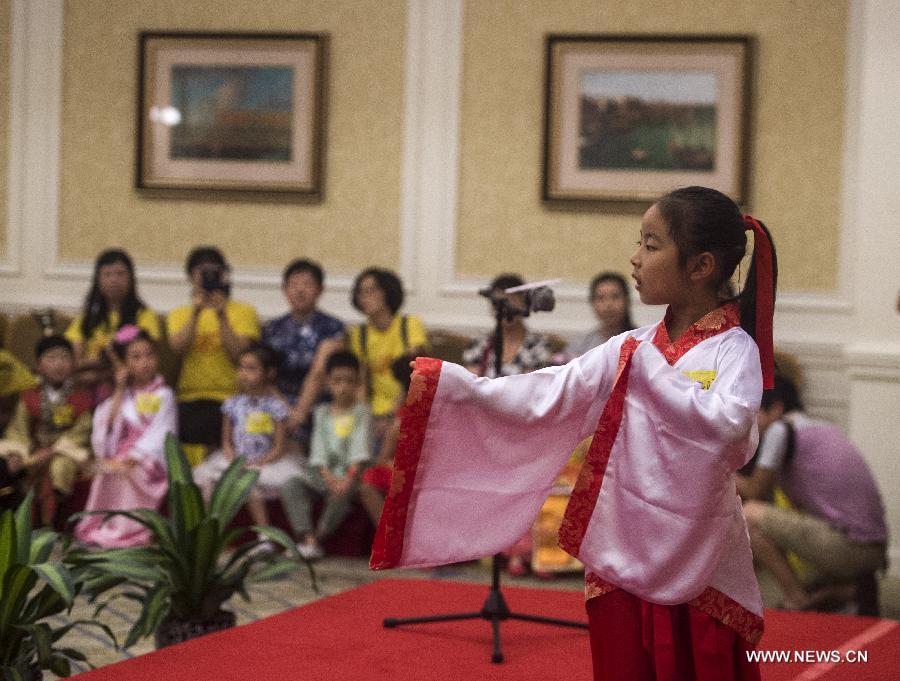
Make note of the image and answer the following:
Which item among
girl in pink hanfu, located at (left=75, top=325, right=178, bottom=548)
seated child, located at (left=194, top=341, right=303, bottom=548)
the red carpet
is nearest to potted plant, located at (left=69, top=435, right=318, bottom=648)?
the red carpet

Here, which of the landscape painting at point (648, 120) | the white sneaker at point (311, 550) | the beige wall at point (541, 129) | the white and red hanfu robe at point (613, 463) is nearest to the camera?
the white and red hanfu robe at point (613, 463)

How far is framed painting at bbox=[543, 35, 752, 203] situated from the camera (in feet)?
20.1

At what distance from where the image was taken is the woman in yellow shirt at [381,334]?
18.5 feet

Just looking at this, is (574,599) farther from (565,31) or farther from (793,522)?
(565,31)

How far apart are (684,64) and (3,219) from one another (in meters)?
3.69

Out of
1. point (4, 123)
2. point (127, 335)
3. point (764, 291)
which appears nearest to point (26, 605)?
point (764, 291)

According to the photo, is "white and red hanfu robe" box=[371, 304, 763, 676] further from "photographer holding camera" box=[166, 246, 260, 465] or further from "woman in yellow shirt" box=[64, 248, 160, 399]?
"woman in yellow shirt" box=[64, 248, 160, 399]

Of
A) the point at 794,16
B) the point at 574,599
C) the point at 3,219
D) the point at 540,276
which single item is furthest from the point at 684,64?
the point at 3,219

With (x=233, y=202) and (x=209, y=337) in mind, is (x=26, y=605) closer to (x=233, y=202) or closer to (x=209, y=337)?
(x=209, y=337)

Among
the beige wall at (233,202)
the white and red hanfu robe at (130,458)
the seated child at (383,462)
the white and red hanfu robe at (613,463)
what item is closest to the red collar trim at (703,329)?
the white and red hanfu robe at (613,463)

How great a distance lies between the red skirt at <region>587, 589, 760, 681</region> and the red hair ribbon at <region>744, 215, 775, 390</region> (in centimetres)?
45

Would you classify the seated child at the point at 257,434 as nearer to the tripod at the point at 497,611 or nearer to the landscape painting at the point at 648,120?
the tripod at the point at 497,611

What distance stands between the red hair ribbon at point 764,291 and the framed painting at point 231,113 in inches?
175

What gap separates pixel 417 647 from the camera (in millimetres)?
3396
